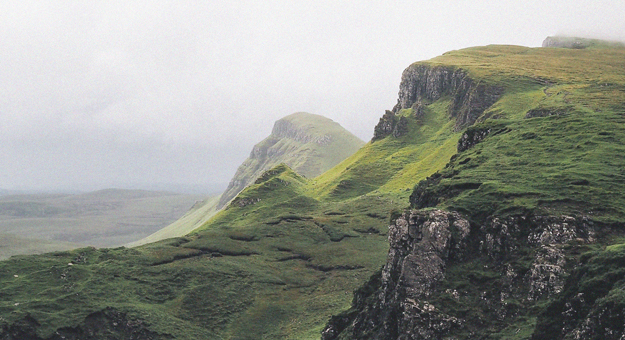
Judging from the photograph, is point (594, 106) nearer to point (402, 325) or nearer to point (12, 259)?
point (402, 325)

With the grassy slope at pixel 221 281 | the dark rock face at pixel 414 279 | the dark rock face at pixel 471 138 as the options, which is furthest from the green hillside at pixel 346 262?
the dark rock face at pixel 414 279

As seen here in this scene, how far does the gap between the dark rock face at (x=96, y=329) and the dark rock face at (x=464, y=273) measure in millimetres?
49344

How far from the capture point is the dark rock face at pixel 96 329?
9380 cm

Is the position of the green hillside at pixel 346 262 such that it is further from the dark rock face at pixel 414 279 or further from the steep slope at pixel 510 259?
the dark rock face at pixel 414 279

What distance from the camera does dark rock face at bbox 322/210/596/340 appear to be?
190 ft

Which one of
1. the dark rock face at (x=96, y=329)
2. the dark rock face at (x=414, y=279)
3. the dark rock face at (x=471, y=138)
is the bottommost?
the dark rock face at (x=96, y=329)

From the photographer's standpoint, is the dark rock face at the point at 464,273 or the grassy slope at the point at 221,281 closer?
the dark rock face at the point at 464,273

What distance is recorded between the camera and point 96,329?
10006 cm

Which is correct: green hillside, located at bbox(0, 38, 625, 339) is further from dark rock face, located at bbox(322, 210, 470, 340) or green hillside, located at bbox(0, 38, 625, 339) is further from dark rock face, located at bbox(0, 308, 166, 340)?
dark rock face, located at bbox(322, 210, 470, 340)

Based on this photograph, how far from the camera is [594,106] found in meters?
150

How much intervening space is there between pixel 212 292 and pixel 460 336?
78959mm

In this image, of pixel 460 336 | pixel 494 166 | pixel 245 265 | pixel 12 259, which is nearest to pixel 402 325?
pixel 460 336

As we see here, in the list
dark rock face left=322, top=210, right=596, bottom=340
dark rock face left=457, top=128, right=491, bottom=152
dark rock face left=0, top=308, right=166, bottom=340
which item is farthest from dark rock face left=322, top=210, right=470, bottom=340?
dark rock face left=457, top=128, right=491, bottom=152

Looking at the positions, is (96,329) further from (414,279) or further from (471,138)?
(471,138)
